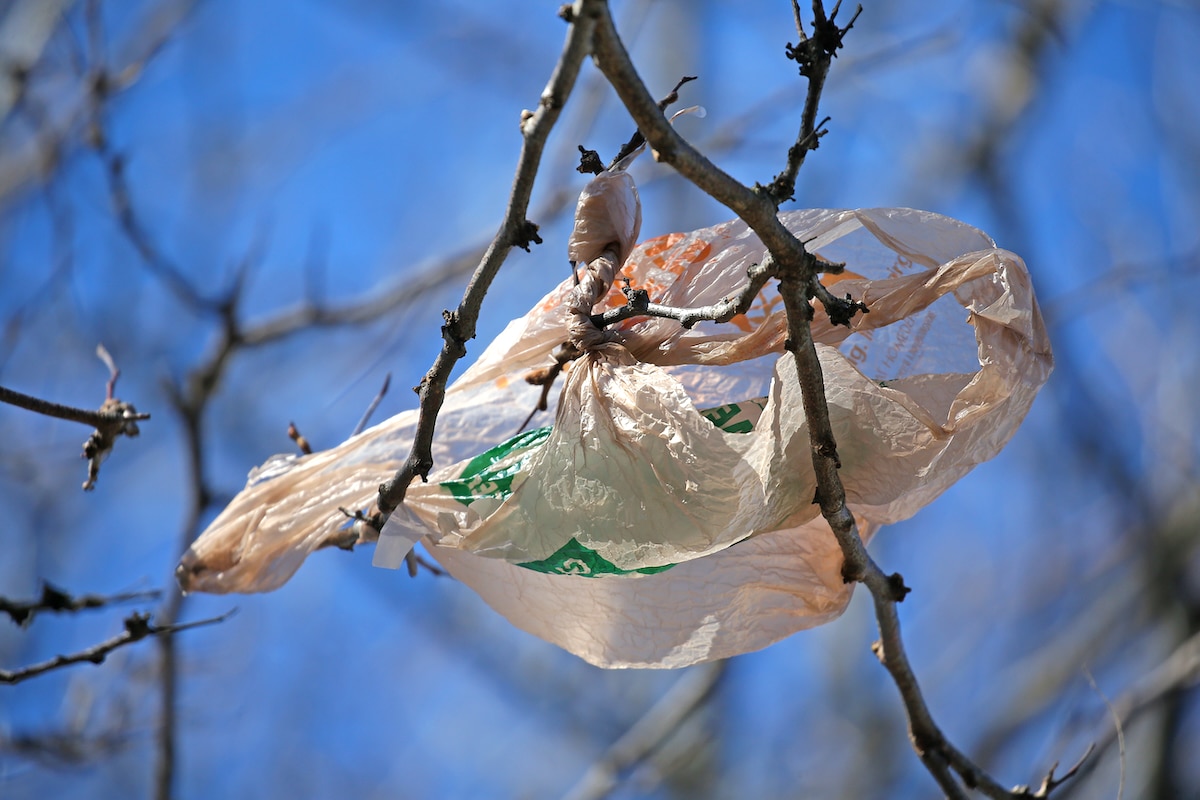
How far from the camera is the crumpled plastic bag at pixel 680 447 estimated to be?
116 cm

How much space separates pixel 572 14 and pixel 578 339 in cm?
52

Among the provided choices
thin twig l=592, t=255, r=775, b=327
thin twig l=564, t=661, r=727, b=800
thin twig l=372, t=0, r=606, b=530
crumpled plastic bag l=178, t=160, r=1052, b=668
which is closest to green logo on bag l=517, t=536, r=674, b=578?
crumpled plastic bag l=178, t=160, r=1052, b=668

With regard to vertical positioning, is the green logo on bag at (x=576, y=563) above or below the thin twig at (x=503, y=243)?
below

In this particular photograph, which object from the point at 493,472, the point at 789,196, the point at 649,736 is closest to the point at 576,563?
the point at 493,472

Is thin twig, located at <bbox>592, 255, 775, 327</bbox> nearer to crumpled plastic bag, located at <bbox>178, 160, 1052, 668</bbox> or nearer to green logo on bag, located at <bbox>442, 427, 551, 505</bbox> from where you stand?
crumpled plastic bag, located at <bbox>178, 160, 1052, 668</bbox>

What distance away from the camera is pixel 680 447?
1.15 m

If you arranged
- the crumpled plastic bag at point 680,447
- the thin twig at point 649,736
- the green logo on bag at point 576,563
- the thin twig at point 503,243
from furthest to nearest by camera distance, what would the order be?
the thin twig at point 649,736
the green logo on bag at point 576,563
the crumpled plastic bag at point 680,447
the thin twig at point 503,243

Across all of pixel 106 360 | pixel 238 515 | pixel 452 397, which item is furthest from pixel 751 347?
pixel 106 360

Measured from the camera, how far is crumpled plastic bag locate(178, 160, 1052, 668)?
3.79ft

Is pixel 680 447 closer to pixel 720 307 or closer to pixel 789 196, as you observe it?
pixel 720 307

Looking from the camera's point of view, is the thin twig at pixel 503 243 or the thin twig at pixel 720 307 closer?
the thin twig at pixel 503 243

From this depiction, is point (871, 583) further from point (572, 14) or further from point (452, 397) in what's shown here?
point (572, 14)

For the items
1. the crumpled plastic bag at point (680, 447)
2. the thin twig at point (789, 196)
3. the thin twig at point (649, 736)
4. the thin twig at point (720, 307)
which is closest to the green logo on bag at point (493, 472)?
the crumpled plastic bag at point (680, 447)

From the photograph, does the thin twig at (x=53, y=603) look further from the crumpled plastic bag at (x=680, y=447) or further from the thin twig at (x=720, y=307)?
the thin twig at (x=720, y=307)
